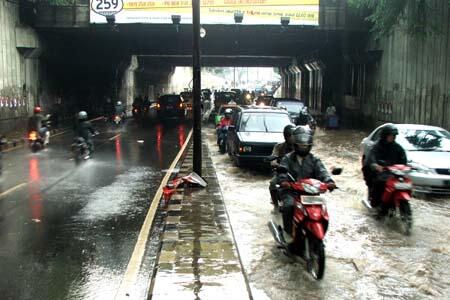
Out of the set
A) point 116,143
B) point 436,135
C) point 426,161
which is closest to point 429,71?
point 436,135

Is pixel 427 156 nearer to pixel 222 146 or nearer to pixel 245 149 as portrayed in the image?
pixel 245 149

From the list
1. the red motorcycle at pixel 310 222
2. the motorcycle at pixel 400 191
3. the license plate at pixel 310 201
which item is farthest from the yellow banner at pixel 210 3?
the license plate at pixel 310 201

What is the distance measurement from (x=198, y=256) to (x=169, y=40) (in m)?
30.3

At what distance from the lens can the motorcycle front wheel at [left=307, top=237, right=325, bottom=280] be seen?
574cm

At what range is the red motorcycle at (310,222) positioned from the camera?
5734 mm

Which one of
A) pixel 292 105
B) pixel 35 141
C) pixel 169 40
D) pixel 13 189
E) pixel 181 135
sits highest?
pixel 169 40

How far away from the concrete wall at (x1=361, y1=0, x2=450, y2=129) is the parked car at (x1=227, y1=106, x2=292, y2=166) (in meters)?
6.95

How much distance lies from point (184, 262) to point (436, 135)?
837 centimetres

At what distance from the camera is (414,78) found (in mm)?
22047

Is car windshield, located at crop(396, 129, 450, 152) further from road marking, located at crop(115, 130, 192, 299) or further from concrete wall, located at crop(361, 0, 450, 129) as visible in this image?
concrete wall, located at crop(361, 0, 450, 129)

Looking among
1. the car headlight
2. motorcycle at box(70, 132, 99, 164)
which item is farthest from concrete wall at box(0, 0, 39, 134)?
the car headlight

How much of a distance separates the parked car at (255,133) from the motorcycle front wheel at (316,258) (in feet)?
27.1

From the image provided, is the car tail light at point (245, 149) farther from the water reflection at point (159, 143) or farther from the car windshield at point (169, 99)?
the car windshield at point (169, 99)

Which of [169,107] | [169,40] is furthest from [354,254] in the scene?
[169,107]
